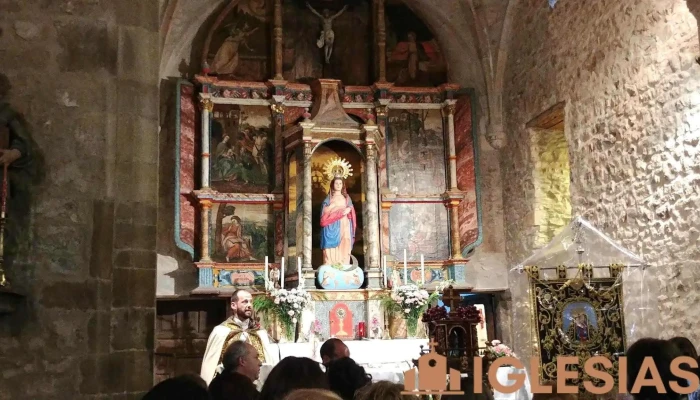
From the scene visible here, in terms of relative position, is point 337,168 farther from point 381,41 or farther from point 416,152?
point 381,41

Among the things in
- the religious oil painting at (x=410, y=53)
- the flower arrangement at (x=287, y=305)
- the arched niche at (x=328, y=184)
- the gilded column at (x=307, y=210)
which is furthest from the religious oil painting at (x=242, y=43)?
the flower arrangement at (x=287, y=305)

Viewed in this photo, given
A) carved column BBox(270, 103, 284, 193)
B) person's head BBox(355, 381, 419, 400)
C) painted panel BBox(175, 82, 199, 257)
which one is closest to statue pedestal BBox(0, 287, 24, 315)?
person's head BBox(355, 381, 419, 400)

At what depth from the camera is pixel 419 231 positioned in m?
12.1

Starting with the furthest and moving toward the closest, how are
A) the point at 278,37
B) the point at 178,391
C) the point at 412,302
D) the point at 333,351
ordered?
the point at 278,37
the point at 412,302
the point at 333,351
the point at 178,391

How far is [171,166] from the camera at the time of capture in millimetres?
11734

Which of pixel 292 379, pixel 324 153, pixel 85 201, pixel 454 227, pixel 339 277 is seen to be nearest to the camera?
pixel 292 379

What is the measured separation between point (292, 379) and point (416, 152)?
9348 mm

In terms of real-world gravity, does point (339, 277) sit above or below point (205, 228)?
below

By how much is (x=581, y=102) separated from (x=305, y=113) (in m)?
4.07

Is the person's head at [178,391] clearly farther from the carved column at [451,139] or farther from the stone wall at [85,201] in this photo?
the carved column at [451,139]

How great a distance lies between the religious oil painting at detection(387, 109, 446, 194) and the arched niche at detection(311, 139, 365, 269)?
68cm

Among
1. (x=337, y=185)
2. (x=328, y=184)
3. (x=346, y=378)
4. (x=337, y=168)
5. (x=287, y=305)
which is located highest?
(x=337, y=168)

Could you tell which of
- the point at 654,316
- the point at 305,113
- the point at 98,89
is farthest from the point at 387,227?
the point at 98,89

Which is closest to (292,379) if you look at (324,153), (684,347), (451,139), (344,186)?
(684,347)
